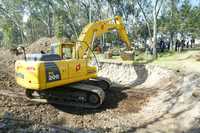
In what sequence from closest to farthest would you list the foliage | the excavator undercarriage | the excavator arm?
the excavator undercarriage < the excavator arm < the foliage

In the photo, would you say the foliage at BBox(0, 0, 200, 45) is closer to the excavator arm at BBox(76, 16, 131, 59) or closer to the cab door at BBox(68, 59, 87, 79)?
the excavator arm at BBox(76, 16, 131, 59)

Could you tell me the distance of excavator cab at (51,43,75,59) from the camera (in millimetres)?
11844

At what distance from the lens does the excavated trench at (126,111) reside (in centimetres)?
884

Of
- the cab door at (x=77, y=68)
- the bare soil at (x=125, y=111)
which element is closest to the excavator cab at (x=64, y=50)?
the cab door at (x=77, y=68)

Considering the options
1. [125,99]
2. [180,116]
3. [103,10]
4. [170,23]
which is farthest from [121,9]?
[180,116]

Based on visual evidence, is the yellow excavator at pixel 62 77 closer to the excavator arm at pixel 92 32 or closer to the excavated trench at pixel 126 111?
the excavator arm at pixel 92 32

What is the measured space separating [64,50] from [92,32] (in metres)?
2.61

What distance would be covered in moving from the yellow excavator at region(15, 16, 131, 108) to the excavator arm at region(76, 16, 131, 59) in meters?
0.05

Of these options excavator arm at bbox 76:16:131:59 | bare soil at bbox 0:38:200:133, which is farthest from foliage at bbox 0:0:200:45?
bare soil at bbox 0:38:200:133

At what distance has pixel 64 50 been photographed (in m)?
12.1

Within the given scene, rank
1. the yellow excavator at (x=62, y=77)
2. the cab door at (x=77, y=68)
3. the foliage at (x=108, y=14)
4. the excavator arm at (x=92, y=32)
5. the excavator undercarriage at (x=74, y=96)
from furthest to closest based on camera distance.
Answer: the foliage at (x=108, y=14)
the excavator arm at (x=92, y=32)
the excavator undercarriage at (x=74, y=96)
the cab door at (x=77, y=68)
the yellow excavator at (x=62, y=77)

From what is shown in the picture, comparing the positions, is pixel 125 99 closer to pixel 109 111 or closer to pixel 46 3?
→ pixel 109 111

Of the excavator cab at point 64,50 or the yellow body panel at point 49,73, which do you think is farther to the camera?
the excavator cab at point 64,50

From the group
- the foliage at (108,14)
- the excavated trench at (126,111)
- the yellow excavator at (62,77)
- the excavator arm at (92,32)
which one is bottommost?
the excavated trench at (126,111)
